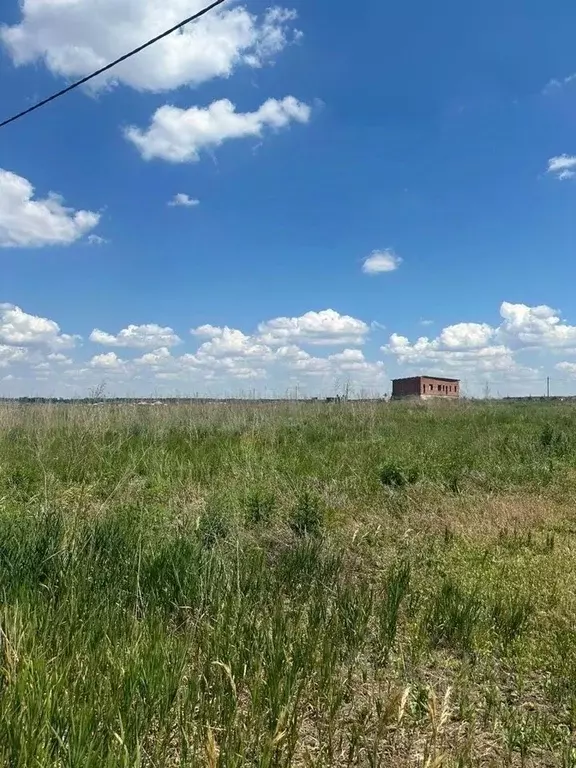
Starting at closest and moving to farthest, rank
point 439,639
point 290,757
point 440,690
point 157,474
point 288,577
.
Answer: point 290,757
point 440,690
point 439,639
point 288,577
point 157,474

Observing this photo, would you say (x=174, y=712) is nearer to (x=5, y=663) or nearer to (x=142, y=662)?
(x=142, y=662)

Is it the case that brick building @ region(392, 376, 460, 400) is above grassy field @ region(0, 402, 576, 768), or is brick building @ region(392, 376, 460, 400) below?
above

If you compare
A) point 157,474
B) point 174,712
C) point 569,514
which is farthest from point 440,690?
point 157,474

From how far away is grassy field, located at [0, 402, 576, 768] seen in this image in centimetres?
233

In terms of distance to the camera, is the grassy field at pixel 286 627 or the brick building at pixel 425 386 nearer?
the grassy field at pixel 286 627

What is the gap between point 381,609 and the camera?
12.8ft

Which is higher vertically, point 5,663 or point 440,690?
point 5,663

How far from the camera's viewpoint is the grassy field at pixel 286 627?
233 cm

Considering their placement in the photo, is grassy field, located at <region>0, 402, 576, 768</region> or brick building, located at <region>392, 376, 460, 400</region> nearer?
grassy field, located at <region>0, 402, 576, 768</region>

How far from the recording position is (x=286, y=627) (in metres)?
3.27

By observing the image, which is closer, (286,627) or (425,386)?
(286,627)

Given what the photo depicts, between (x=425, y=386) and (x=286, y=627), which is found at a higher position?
(x=425, y=386)

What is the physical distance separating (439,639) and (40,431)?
34.4 ft

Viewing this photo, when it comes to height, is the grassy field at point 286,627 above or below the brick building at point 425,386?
below
